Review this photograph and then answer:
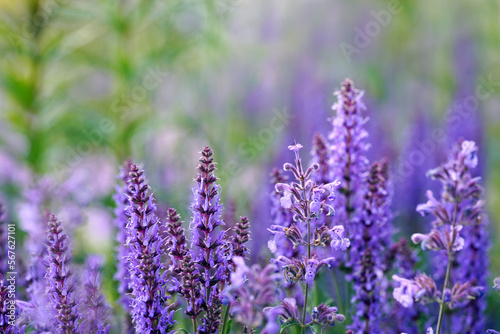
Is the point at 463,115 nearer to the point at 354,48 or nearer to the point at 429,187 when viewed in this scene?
the point at 429,187

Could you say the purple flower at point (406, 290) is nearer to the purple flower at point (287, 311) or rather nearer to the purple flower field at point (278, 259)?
the purple flower field at point (278, 259)

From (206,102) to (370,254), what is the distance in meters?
2.56

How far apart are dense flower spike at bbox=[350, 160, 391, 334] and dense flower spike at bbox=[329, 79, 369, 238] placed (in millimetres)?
41

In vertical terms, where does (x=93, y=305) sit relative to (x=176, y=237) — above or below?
below

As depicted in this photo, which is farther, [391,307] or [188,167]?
[188,167]

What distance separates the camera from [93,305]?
190 cm

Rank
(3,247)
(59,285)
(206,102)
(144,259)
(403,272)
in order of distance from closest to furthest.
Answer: (144,259) → (59,285) → (3,247) → (403,272) → (206,102)

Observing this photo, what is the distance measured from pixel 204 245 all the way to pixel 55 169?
3.15 m

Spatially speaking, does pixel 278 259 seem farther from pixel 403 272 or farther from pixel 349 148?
pixel 403 272

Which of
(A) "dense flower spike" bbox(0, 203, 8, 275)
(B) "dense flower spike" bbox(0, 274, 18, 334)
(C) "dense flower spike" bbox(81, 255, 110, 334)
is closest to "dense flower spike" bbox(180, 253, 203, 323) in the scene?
(C) "dense flower spike" bbox(81, 255, 110, 334)

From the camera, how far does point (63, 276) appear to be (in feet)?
5.88

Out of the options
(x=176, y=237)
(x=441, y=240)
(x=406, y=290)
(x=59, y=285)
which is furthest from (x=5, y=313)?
(x=441, y=240)

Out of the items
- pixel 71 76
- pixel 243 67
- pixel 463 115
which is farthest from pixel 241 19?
pixel 463 115

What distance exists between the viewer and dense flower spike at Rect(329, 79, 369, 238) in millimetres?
2268
